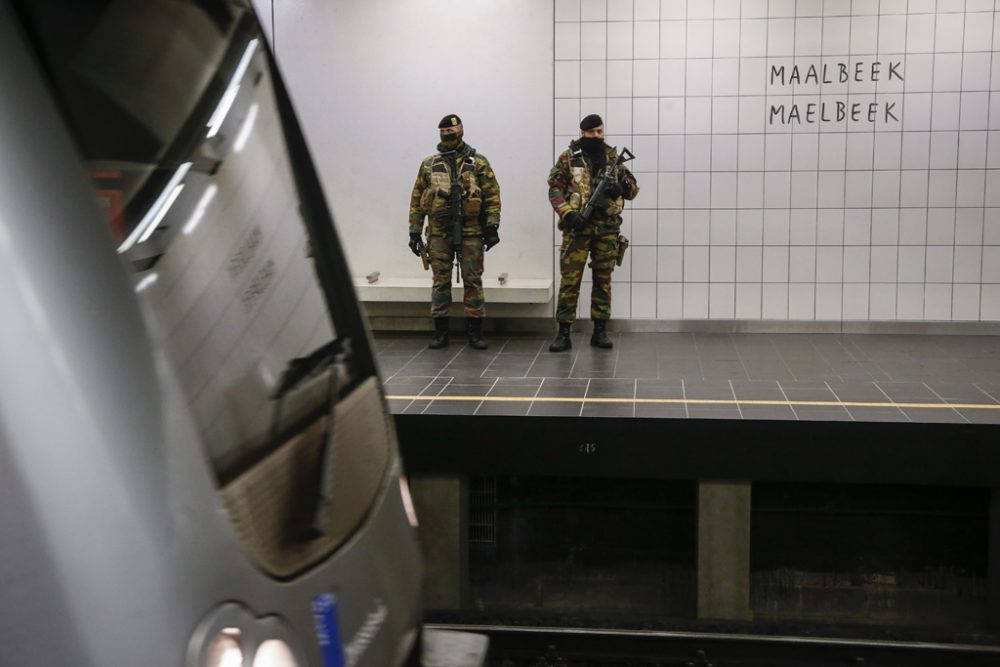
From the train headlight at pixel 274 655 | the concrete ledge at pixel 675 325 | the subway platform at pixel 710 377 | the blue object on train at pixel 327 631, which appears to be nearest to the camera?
the train headlight at pixel 274 655

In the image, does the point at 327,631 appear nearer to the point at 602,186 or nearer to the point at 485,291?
the point at 602,186

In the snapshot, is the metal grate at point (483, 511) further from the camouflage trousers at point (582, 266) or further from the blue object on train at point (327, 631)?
the blue object on train at point (327, 631)

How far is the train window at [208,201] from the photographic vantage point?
1.53 m

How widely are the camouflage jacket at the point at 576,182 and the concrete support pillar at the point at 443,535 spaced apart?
3132 mm

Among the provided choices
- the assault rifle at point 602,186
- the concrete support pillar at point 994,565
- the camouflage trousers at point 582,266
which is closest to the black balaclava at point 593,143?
the assault rifle at point 602,186

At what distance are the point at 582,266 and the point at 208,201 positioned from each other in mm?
7382

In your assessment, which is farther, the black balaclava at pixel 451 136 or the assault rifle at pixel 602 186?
the black balaclava at pixel 451 136

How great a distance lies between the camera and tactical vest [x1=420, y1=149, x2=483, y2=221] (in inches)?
350

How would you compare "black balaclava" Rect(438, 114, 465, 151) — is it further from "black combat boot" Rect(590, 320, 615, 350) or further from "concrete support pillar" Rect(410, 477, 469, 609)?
"concrete support pillar" Rect(410, 477, 469, 609)

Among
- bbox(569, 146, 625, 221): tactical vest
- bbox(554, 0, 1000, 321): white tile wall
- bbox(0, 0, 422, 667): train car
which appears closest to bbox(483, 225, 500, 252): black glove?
bbox(569, 146, 625, 221): tactical vest

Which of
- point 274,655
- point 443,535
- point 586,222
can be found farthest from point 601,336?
point 274,655

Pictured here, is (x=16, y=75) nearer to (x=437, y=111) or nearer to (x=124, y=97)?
(x=124, y=97)

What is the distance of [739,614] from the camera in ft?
19.8

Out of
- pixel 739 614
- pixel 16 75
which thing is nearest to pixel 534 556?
pixel 739 614
